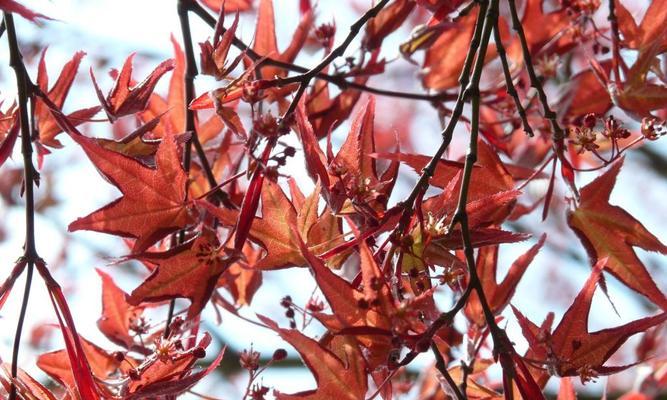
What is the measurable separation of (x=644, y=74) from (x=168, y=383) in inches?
22.3

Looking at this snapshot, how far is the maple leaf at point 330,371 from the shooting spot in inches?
27.6

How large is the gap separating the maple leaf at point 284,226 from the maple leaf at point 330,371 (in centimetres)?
6

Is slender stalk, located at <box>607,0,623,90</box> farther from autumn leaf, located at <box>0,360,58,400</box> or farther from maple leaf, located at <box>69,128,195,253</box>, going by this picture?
autumn leaf, located at <box>0,360,58,400</box>

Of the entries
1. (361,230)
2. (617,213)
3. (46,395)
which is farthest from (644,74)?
(46,395)

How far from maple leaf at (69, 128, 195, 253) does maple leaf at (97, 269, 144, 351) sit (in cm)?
25

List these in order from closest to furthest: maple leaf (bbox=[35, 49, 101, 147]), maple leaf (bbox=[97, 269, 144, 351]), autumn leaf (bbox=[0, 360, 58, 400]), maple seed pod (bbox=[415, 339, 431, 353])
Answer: maple seed pod (bbox=[415, 339, 431, 353])
autumn leaf (bbox=[0, 360, 58, 400])
maple leaf (bbox=[35, 49, 101, 147])
maple leaf (bbox=[97, 269, 144, 351])

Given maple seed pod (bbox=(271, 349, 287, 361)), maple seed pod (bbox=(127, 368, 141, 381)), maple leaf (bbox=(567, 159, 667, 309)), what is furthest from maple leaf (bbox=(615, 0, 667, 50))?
maple seed pod (bbox=(127, 368, 141, 381))

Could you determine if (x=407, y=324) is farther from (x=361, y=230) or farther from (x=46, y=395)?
(x=46, y=395)

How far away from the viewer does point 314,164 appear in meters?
0.70

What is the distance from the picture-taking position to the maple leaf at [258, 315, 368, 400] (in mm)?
700

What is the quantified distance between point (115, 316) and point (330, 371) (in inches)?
14.8

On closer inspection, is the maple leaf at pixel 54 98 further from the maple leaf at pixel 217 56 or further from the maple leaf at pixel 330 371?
the maple leaf at pixel 330 371

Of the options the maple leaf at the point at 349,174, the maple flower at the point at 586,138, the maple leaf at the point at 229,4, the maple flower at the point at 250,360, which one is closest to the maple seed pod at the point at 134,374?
the maple flower at the point at 250,360

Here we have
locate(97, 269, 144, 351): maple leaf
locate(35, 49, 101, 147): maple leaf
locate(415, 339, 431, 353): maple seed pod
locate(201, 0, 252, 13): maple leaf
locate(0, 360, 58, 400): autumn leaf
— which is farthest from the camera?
locate(201, 0, 252, 13): maple leaf
